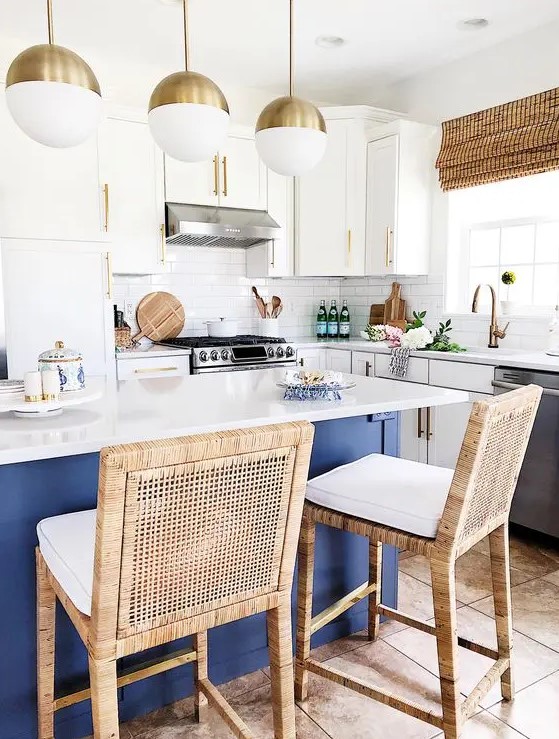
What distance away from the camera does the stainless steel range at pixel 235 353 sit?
3.92 metres

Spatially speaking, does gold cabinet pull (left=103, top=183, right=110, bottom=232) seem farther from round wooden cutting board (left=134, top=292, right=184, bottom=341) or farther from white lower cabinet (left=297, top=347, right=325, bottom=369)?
white lower cabinet (left=297, top=347, right=325, bottom=369)

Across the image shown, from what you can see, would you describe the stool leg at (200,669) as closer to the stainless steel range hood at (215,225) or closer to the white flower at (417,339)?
the white flower at (417,339)

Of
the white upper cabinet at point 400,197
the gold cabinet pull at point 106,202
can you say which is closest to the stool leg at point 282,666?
the gold cabinet pull at point 106,202

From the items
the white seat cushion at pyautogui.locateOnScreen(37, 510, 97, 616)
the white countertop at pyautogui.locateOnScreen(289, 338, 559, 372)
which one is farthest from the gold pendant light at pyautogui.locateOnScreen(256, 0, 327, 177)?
the white countertop at pyautogui.locateOnScreen(289, 338, 559, 372)

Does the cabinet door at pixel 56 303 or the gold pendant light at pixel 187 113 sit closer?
the gold pendant light at pixel 187 113

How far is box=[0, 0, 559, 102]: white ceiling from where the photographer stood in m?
3.35

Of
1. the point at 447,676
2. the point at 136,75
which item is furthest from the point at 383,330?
the point at 447,676

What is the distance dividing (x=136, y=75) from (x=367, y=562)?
11.6 feet

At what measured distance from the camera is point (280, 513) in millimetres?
1326

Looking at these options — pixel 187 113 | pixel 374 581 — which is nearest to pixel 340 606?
pixel 374 581

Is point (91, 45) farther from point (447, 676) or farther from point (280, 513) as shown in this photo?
point (447, 676)

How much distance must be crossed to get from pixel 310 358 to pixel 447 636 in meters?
3.05

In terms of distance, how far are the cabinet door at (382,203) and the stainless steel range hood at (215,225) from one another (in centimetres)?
68

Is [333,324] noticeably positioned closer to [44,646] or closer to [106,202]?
[106,202]
